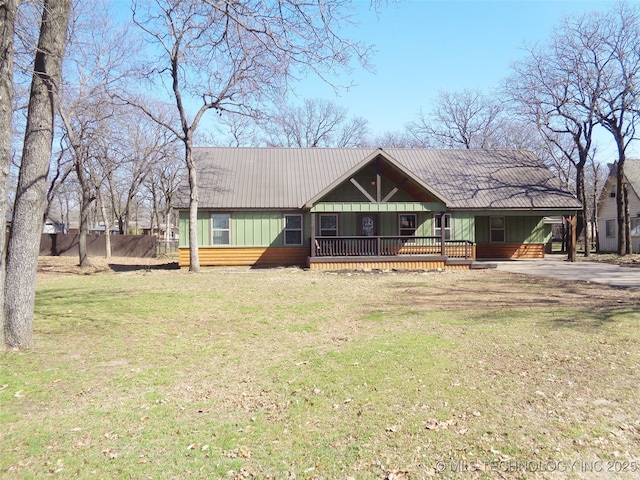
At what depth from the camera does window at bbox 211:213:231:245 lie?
2056 cm

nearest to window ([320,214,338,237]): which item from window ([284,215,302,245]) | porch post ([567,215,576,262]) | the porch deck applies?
the porch deck

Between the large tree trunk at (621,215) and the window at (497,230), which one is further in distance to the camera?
the large tree trunk at (621,215)

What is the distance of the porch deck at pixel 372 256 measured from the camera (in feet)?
60.3

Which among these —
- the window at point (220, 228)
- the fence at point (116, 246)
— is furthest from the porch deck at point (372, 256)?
the fence at point (116, 246)

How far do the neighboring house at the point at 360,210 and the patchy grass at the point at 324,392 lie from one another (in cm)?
947

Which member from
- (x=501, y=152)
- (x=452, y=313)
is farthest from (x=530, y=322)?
(x=501, y=152)

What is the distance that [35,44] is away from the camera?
6.69 m

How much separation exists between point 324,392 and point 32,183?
5233mm

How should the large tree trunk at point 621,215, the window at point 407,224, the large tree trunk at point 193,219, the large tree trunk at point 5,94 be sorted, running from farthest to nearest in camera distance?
the large tree trunk at point 621,215, the window at point 407,224, the large tree trunk at point 193,219, the large tree trunk at point 5,94

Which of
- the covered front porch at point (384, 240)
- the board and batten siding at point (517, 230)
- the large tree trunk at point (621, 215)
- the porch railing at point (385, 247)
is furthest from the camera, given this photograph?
the large tree trunk at point (621, 215)

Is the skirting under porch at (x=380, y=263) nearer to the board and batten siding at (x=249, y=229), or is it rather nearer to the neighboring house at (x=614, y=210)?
the board and batten siding at (x=249, y=229)

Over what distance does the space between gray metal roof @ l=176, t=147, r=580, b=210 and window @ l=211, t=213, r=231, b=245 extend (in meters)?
0.59

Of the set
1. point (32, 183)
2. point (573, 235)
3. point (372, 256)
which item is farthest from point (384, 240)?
point (32, 183)

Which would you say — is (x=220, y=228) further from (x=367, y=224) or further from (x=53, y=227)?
(x=53, y=227)
